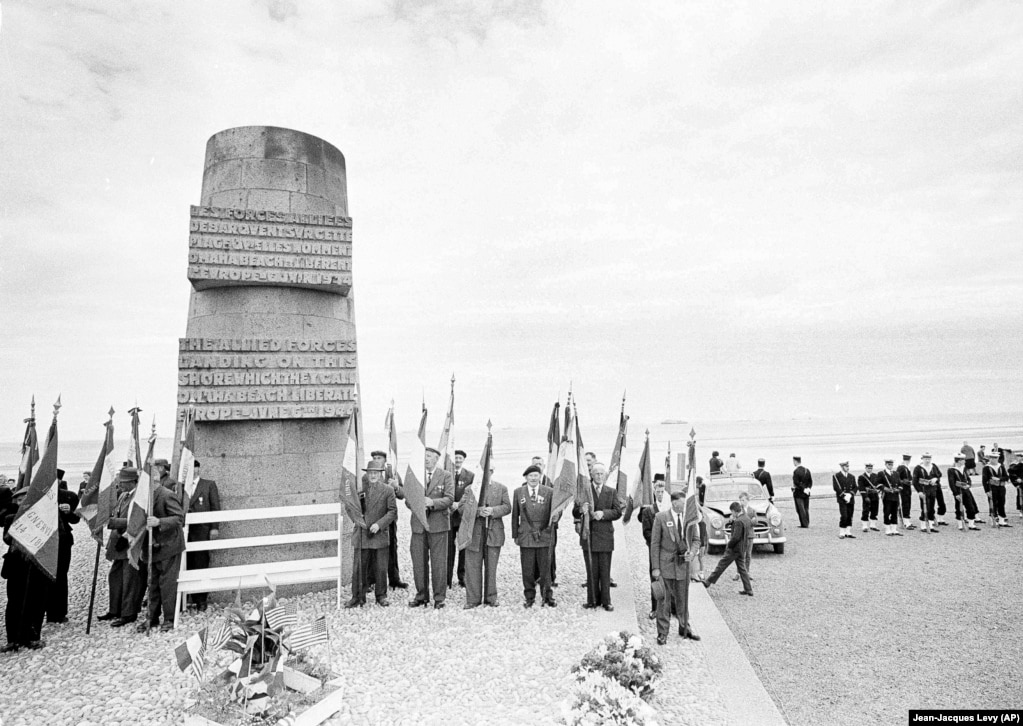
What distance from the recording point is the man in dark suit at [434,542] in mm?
9258

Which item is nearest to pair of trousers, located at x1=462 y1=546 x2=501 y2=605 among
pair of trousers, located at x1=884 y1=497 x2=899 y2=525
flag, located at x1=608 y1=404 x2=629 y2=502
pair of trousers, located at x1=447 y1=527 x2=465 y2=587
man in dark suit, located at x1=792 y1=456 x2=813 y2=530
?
pair of trousers, located at x1=447 y1=527 x2=465 y2=587

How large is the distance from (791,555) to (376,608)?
9417 mm

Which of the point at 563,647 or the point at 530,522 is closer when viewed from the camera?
the point at 563,647

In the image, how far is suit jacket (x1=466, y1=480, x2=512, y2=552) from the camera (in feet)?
30.6

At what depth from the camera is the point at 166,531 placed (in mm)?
8109

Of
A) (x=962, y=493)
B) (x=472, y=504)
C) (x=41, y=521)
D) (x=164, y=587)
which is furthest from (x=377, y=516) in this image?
(x=962, y=493)

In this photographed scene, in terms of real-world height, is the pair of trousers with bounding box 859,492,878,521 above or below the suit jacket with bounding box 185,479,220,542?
below

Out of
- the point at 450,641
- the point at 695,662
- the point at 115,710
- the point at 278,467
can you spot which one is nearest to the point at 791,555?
the point at 695,662

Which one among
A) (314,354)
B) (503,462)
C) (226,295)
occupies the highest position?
(226,295)

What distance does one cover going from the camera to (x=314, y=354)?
9.78 m

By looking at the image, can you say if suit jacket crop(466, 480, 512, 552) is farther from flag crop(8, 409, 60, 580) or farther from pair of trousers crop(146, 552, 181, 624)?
flag crop(8, 409, 60, 580)

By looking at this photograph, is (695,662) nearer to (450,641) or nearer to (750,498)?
(450,641)

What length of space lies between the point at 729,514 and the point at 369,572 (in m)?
8.30

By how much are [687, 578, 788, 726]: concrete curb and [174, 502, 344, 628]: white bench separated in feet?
17.4
